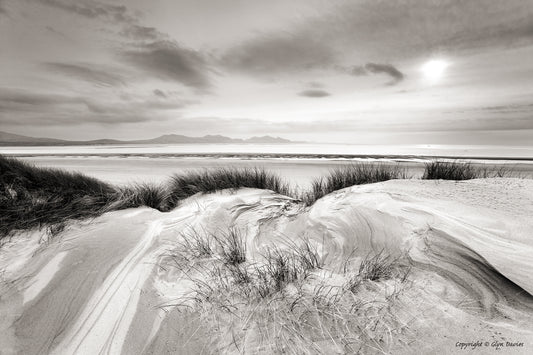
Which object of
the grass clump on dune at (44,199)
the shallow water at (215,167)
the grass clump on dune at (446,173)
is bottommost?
the shallow water at (215,167)

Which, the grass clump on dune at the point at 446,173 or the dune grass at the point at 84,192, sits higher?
the grass clump on dune at the point at 446,173

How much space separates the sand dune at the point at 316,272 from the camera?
5.98ft

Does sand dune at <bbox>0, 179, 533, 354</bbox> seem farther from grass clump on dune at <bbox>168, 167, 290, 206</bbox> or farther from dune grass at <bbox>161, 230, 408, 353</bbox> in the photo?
grass clump on dune at <bbox>168, 167, 290, 206</bbox>

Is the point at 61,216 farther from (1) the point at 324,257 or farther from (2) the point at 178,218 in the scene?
(1) the point at 324,257

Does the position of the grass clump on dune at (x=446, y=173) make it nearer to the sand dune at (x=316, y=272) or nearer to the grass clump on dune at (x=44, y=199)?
the sand dune at (x=316, y=272)

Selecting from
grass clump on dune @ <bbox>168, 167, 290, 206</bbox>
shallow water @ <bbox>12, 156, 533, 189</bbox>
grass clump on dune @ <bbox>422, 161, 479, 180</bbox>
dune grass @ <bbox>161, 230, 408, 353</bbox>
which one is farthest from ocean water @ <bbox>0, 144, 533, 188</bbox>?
dune grass @ <bbox>161, 230, 408, 353</bbox>

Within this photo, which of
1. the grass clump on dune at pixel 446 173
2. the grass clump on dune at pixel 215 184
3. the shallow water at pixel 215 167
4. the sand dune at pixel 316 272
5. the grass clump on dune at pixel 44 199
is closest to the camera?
the sand dune at pixel 316 272

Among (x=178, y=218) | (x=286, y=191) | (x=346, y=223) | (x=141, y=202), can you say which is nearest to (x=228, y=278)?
(x=346, y=223)

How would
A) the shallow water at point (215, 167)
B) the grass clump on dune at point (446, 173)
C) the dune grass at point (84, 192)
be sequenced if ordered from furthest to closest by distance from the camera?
the shallow water at point (215, 167), the grass clump on dune at point (446, 173), the dune grass at point (84, 192)

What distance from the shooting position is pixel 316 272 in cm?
250

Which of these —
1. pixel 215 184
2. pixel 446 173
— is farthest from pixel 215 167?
pixel 446 173

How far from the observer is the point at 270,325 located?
71.9 inches

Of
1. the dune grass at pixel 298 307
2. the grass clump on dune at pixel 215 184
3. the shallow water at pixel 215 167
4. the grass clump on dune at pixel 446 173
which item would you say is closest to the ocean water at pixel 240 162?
the shallow water at pixel 215 167

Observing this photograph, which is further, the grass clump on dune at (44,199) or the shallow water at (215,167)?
the shallow water at (215,167)
